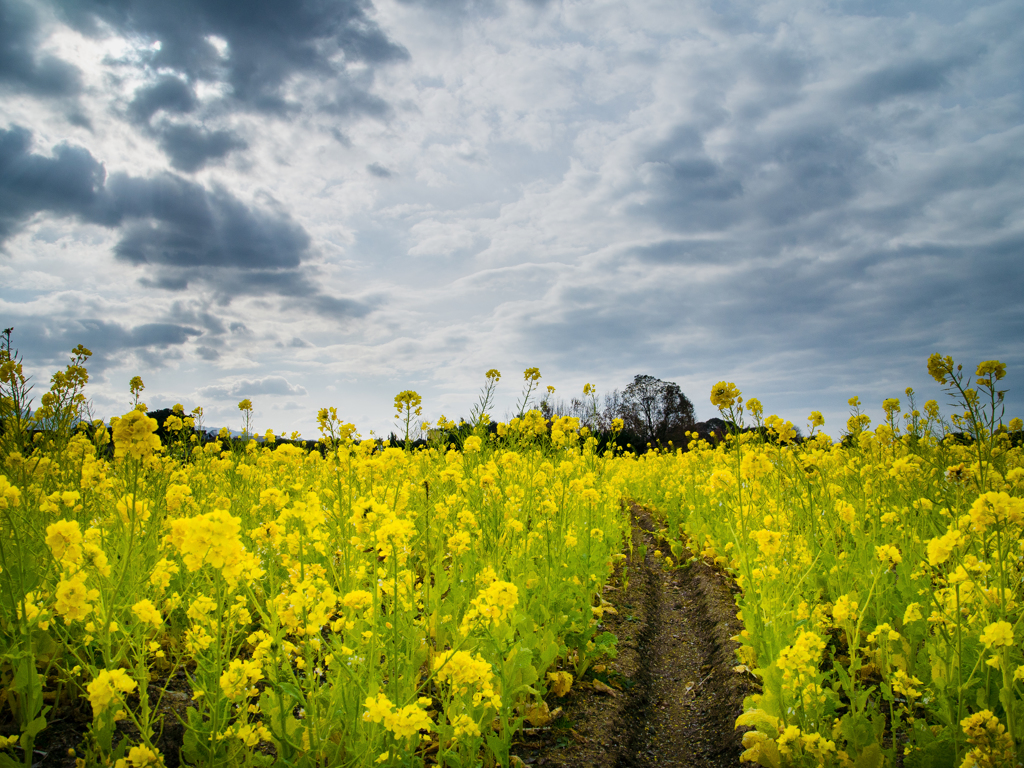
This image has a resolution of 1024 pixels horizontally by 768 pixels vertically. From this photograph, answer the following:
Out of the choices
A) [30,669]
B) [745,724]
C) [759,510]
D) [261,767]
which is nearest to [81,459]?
[30,669]

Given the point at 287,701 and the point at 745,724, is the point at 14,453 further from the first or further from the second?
the point at 745,724

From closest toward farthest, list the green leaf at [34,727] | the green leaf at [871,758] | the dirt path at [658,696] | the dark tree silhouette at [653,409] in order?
the green leaf at [34,727], the green leaf at [871,758], the dirt path at [658,696], the dark tree silhouette at [653,409]

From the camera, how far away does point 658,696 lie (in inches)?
157

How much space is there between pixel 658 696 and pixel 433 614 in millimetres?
2051

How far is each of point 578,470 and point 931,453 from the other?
4114mm

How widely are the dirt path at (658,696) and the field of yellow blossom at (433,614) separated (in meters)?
0.21

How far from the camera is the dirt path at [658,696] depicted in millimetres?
3086

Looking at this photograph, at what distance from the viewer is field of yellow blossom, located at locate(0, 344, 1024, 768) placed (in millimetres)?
2291

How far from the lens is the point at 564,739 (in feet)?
10.0

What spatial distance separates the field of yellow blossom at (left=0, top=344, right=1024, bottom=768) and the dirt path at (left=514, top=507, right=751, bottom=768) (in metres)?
0.21

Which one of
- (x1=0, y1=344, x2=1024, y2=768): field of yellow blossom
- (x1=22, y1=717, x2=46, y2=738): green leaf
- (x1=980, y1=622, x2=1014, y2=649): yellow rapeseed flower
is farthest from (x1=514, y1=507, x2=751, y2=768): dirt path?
(x1=22, y1=717, x2=46, y2=738): green leaf

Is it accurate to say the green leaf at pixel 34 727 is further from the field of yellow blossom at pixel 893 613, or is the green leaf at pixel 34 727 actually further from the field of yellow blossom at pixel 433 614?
the field of yellow blossom at pixel 893 613

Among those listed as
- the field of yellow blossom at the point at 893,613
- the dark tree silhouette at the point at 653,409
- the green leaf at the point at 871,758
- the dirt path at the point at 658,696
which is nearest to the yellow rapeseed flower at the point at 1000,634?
the field of yellow blossom at the point at 893,613

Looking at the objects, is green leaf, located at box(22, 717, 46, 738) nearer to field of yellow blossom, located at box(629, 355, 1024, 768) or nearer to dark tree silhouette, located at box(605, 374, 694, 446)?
field of yellow blossom, located at box(629, 355, 1024, 768)
